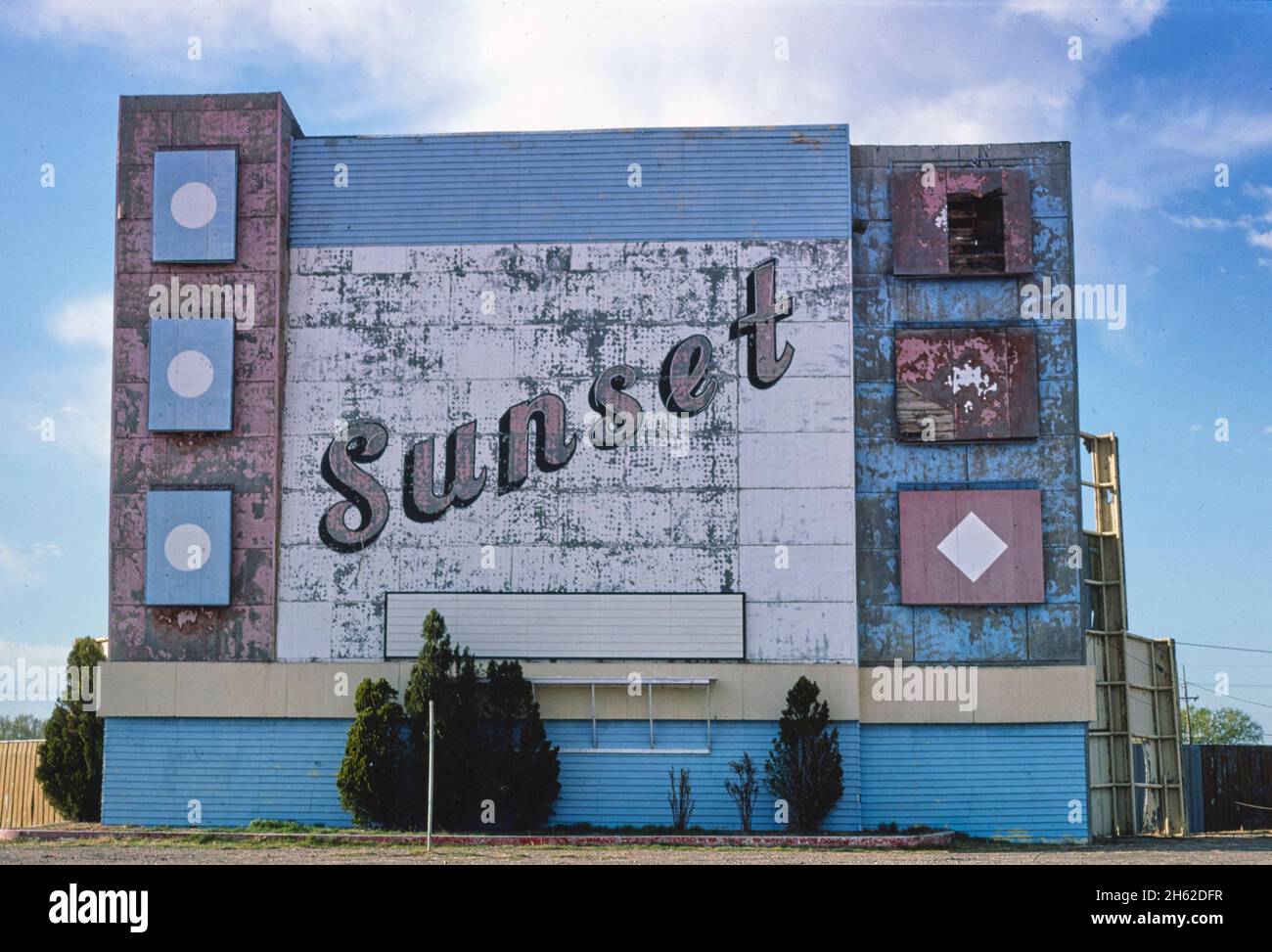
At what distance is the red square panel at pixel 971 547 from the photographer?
28.5 m

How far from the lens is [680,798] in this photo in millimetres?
28156

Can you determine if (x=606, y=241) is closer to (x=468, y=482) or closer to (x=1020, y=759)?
(x=468, y=482)

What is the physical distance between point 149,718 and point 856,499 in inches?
546

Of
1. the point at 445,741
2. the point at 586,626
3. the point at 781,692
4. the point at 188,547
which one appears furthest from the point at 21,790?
the point at 781,692

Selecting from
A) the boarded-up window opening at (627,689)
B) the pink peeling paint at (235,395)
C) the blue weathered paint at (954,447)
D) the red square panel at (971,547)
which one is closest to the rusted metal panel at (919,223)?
the blue weathered paint at (954,447)

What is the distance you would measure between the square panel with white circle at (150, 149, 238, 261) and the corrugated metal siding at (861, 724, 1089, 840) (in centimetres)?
1536

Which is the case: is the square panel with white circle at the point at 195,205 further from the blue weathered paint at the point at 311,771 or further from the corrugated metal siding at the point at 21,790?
the corrugated metal siding at the point at 21,790

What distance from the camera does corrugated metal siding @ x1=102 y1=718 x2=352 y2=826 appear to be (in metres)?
28.6

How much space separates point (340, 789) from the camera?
27.8 meters

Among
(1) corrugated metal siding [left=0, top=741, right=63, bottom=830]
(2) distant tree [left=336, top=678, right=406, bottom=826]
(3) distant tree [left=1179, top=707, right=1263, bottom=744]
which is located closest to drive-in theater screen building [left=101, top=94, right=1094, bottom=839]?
(2) distant tree [left=336, top=678, right=406, bottom=826]

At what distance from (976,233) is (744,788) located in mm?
11286

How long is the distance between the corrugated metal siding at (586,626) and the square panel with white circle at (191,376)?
529 centimetres

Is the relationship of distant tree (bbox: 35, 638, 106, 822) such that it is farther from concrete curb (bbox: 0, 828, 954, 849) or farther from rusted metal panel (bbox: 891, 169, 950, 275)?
rusted metal panel (bbox: 891, 169, 950, 275)


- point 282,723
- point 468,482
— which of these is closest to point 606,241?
point 468,482
